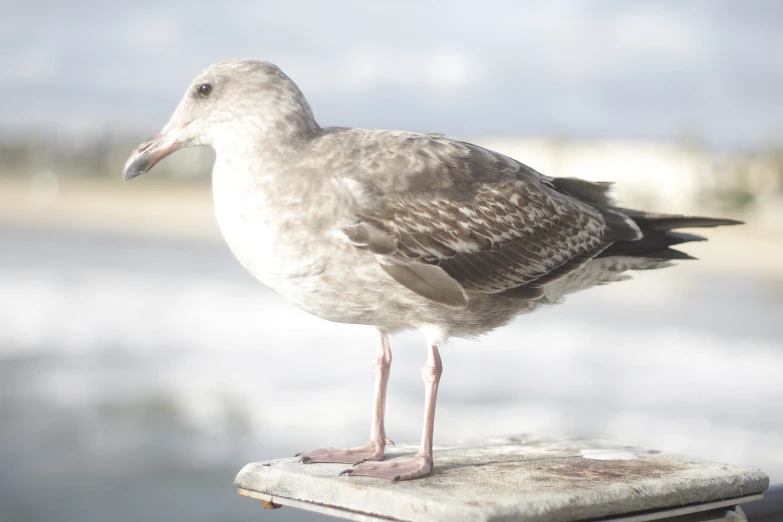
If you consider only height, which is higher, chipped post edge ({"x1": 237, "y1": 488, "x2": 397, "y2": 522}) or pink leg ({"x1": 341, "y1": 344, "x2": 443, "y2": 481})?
pink leg ({"x1": 341, "y1": 344, "x2": 443, "y2": 481})

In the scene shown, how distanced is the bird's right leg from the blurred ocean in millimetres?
6842

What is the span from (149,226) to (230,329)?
81.4 feet

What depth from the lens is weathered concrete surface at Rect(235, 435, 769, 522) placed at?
311cm

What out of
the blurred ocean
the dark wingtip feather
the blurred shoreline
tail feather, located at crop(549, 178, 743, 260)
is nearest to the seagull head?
tail feather, located at crop(549, 178, 743, 260)

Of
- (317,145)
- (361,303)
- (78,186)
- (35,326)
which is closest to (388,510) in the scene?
(361,303)

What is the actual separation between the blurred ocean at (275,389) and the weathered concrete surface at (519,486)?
715cm

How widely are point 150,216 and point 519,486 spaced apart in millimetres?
42347

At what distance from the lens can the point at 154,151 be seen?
12.4ft

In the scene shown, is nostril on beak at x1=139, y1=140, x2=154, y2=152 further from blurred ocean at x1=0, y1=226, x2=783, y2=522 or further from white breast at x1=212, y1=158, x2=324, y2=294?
blurred ocean at x1=0, y1=226, x2=783, y2=522

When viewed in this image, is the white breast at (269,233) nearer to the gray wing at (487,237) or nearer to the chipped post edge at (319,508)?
the gray wing at (487,237)

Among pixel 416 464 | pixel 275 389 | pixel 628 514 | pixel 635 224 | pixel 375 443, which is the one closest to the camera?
pixel 628 514

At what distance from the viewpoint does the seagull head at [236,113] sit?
3635 mm

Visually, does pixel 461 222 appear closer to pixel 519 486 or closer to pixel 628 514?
pixel 519 486

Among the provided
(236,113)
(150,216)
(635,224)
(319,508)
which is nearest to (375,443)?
(319,508)
